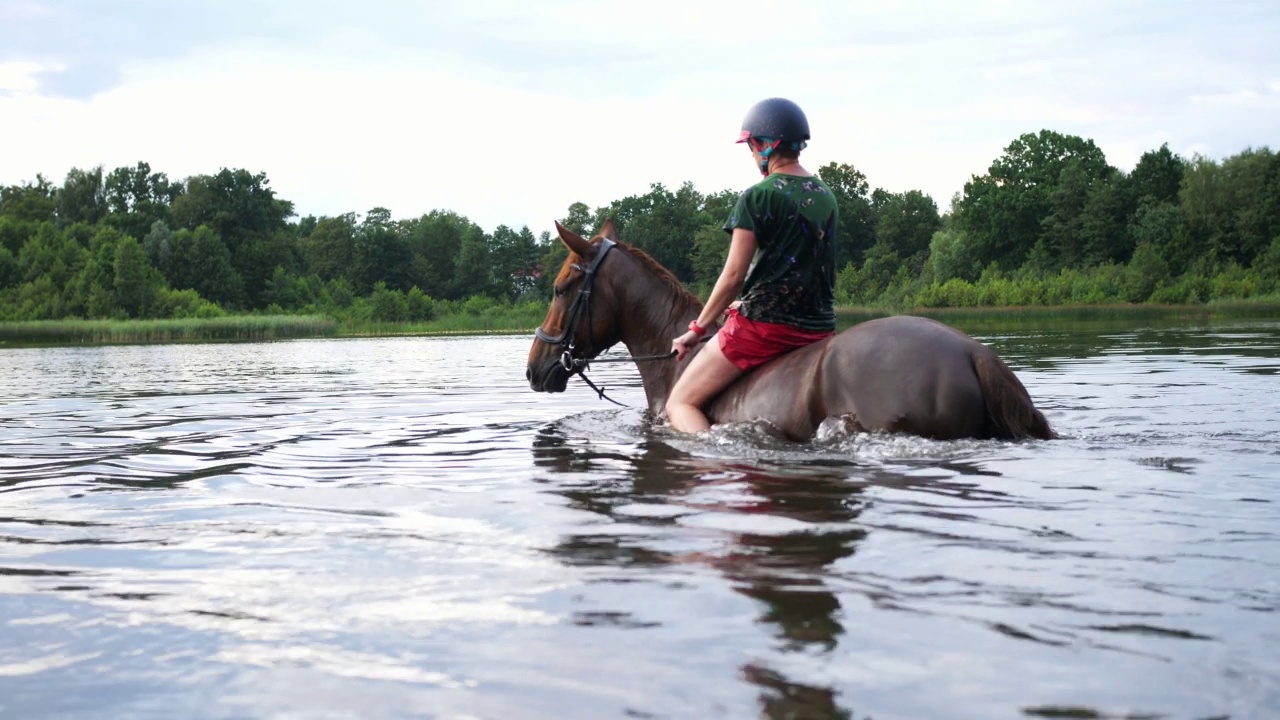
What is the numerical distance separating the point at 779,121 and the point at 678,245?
318ft

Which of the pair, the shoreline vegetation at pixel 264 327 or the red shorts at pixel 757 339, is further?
the shoreline vegetation at pixel 264 327

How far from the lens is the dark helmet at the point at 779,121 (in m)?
6.54

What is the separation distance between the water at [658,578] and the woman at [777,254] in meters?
0.54

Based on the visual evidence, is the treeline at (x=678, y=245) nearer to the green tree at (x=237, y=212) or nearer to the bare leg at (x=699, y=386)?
the green tree at (x=237, y=212)

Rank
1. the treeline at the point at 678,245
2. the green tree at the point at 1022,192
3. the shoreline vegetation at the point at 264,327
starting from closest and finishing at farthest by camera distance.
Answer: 1. the shoreline vegetation at the point at 264,327
2. the treeline at the point at 678,245
3. the green tree at the point at 1022,192

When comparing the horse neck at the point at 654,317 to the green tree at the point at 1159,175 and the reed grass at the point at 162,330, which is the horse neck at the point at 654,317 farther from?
the green tree at the point at 1159,175

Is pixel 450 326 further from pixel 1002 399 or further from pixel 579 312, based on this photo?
pixel 1002 399

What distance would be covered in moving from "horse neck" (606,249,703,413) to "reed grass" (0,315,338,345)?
44758 mm

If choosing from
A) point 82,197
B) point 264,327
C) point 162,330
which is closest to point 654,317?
point 264,327

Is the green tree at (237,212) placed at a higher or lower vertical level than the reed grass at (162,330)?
higher

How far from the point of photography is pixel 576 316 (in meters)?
8.20

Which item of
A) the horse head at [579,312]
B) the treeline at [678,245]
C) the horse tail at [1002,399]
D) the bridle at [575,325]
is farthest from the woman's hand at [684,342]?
the treeline at [678,245]

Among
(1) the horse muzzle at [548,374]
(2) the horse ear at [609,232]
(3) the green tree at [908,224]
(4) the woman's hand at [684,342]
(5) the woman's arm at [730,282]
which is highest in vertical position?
(3) the green tree at [908,224]

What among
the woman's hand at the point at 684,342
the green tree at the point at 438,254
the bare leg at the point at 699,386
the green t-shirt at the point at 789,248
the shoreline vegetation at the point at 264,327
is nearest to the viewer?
the green t-shirt at the point at 789,248
